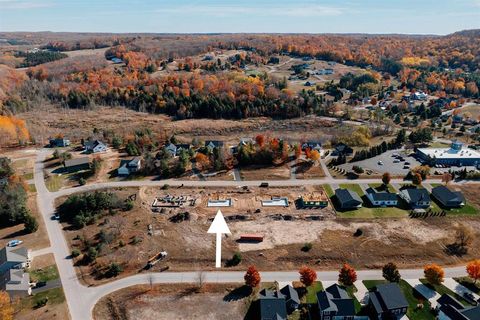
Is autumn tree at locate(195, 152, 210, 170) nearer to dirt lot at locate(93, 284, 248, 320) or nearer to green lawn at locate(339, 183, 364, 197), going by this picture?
green lawn at locate(339, 183, 364, 197)

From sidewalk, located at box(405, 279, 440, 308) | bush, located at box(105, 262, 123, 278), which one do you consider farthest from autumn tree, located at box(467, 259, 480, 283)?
bush, located at box(105, 262, 123, 278)

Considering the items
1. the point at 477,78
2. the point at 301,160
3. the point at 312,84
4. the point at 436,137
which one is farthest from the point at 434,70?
the point at 301,160

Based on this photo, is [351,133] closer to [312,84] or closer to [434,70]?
[312,84]

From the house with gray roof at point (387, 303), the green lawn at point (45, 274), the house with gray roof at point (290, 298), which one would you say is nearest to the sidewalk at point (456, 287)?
the house with gray roof at point (387, 303)

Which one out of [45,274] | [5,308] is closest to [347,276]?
[5,308]

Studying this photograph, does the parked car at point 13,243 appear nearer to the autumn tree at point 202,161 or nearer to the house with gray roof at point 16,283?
the house with gray roof at point 16,283

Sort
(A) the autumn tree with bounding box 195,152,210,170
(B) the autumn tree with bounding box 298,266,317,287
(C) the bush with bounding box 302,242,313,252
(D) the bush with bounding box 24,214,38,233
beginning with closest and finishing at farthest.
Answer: (B) the autumn tree with bounding box 298,266,317,287
(C) the bush with bounding box 302,242,313,252
(D) the bush with bounding box 24,214,38,233
(A) the autumn tree with bounding box 195,152,210,170
